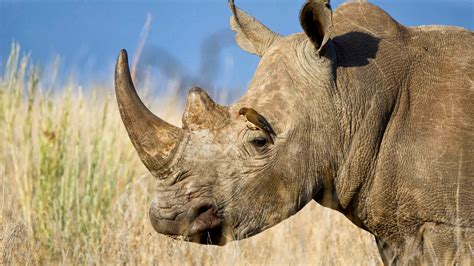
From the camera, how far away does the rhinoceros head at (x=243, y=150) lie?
423cm

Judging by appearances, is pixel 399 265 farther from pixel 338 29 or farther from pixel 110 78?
pixel 110 78

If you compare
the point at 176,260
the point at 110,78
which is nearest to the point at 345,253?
the point at 176,260

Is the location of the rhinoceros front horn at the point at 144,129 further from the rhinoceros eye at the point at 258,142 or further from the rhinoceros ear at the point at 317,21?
the rhinoceros ear at the point at 317,21

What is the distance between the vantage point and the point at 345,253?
6.25 metres

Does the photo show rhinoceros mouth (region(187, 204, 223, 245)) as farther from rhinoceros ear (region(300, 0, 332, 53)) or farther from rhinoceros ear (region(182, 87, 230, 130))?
rhinoceros ear (region(300, 0, 332, 53))

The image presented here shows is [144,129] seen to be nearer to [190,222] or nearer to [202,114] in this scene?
[202,114]

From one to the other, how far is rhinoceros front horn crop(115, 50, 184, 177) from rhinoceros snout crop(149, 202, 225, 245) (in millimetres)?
231

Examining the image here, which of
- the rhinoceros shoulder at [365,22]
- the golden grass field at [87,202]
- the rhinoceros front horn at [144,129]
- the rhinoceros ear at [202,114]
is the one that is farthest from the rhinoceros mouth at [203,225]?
the golden grass field at [87,202]

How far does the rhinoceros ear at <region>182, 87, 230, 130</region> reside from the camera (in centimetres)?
434

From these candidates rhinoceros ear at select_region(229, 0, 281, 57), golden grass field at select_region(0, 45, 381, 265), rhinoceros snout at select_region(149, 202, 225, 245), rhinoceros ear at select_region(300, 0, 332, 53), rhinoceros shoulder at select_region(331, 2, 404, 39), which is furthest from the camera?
golden grass field at select_region(0, 45, 381, 265)

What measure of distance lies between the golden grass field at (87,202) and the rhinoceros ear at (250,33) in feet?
4.69

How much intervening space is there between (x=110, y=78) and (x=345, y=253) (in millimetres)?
3616

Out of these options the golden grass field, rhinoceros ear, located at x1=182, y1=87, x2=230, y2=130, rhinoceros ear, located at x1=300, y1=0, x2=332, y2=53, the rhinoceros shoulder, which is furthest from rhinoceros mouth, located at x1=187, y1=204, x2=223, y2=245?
the golden grass field

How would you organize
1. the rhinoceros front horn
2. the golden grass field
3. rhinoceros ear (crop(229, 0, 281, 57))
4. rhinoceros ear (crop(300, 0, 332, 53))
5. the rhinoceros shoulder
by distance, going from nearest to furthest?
the rhinoceros front horn, rhinoceros ear (crop(300, 0, 332, 53)), the rhinoceros shoulder, rhinoceros ear (crop(229, 0, 281, 57)), the golden grass field
